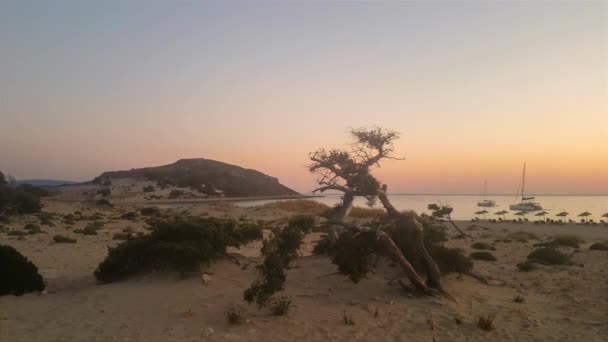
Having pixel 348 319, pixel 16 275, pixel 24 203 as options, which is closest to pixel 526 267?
pixel 348 319

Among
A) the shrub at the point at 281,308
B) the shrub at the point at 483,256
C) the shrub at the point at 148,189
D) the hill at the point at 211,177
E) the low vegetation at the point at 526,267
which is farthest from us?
the hill at the point at 211,177

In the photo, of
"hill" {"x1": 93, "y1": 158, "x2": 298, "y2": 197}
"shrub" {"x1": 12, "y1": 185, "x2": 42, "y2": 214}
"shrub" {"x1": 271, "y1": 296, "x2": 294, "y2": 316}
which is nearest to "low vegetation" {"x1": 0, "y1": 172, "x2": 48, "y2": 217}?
"shrub" {"x1": 12, "y1": 185, "x2": 42, "y2": 214}

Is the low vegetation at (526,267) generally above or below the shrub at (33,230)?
above

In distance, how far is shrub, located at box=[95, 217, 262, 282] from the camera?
10.7 m

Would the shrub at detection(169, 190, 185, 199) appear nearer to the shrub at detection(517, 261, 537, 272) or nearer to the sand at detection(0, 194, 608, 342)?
the sand at detection(0, 194, 608, 342)

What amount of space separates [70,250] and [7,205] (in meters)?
20.0

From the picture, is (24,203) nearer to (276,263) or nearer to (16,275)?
(16,275)

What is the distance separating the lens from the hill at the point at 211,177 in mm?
93875

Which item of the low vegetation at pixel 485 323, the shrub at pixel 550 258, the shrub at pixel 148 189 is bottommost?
the low vegetation at pixel 485 323

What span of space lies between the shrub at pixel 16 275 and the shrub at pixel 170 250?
1673mm

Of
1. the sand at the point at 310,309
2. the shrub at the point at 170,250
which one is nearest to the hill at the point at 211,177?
the shrub at the point at 170,250

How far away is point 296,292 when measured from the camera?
392 inches

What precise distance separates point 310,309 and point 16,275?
23.0ft

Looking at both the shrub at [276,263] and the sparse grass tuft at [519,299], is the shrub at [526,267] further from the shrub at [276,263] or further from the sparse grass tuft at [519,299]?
the shrub at [276,263]
